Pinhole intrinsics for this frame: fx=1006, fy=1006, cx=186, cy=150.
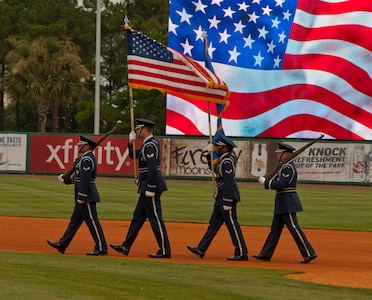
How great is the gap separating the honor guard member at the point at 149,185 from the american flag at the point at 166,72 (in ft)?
5.44

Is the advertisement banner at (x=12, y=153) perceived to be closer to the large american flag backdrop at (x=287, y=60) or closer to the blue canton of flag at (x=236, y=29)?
the large american flag backdrop at (x=287, y=60)

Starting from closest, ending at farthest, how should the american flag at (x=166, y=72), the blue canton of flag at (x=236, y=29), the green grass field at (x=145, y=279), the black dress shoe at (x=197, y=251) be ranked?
the green grass field at (x=145, y=279), the black dress shoe at (x=197, y=251), the american flag at (x=166, y=72), the blue canton of flag at (x=236, y=29)

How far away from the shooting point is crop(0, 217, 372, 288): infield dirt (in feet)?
45.1

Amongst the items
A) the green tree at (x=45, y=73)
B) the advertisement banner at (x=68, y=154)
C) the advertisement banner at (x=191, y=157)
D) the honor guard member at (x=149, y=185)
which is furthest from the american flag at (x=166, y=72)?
the green tree at (x=45, y=73)

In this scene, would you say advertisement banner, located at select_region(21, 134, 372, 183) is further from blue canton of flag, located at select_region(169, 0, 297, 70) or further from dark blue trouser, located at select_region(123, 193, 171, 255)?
dark blue trouser, located at select_region(123, 193, 171, 255)

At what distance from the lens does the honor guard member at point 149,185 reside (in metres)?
14.2

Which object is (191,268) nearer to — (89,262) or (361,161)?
(89,262)

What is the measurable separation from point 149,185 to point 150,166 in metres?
0.28

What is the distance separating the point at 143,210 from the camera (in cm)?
1464

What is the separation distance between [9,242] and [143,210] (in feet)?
11.1

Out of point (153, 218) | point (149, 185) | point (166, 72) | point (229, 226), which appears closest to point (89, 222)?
point (153, 218)

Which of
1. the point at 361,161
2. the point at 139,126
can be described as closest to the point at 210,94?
the point at 139,126

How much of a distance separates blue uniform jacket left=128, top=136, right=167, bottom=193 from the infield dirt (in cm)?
111

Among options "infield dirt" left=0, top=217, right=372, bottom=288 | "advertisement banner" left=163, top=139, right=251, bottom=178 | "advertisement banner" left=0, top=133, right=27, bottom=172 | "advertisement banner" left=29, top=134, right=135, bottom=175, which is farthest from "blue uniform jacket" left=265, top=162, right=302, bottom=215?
"advertisement banner" left=0, top=133, right=27, bottom=172
